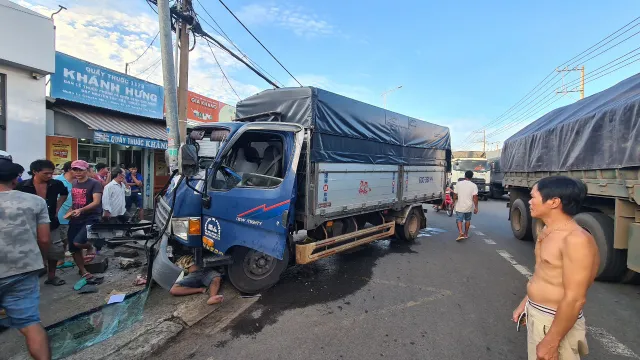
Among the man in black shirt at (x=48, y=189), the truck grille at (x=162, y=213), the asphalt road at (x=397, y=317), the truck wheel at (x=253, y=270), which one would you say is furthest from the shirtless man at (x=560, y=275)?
the man in black shirt at (x=48, y=189)

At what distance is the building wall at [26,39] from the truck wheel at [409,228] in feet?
28.9

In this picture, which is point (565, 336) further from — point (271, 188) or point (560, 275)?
point (271, 188)

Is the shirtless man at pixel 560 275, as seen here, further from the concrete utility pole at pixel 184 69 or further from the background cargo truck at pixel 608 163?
the concrete utility pole at pixel 184 69

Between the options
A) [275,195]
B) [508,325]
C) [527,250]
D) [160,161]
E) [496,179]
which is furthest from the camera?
[496,179]

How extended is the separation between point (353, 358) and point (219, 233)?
2.10 m

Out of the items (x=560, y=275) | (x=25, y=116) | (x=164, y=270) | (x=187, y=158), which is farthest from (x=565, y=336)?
(x=25, y=116)

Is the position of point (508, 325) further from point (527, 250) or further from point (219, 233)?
point (527, 250)

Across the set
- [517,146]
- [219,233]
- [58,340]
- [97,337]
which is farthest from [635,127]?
[58,340]

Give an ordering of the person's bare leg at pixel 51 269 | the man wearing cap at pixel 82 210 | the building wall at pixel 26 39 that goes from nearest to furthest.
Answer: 1. the person's bare leg at pixel 51 269
2. the man wearing cap at pixel 82 210
3. the building wall at pixel 26 39

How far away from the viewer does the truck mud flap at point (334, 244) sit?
4070 mm

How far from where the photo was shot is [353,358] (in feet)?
8.95

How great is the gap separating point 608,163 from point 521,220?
11.7ft

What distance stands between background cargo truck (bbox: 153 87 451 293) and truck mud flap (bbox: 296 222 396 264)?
1 centimetres

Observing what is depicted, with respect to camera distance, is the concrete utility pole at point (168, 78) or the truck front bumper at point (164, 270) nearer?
the truck front bumper at point (164, 270)
